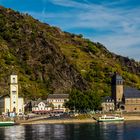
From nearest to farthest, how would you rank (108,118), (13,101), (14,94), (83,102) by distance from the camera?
(108,118) → (83,102) → (14,94) → (13,101)

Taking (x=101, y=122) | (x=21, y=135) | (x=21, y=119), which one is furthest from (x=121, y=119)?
(x=21, y=135)

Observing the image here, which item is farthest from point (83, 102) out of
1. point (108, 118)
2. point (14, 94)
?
point (14, 94)

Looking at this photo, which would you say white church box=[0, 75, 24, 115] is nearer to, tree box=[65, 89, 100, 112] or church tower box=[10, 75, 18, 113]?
church tower box=[10, 75, 18, 113]

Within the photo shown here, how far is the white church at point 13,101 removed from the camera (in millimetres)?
193750

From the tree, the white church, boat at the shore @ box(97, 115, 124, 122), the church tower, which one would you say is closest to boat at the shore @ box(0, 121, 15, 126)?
boat at the shore @ box(97, 115, 124, 122)

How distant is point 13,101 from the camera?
638ft

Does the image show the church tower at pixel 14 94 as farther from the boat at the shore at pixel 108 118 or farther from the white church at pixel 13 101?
the boat at the shore at pixel 108 118

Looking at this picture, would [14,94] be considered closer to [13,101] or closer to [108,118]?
[13,101]

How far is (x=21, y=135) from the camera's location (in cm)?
11775

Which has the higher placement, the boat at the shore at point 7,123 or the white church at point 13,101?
the white church at point 13,101

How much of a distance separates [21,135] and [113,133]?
20949 mm

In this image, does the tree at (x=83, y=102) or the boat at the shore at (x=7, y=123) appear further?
the tree at (x=83, y=102)

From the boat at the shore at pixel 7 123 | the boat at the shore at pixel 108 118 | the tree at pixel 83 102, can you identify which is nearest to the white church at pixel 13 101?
the tree at pixel 83 102

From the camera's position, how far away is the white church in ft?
636
